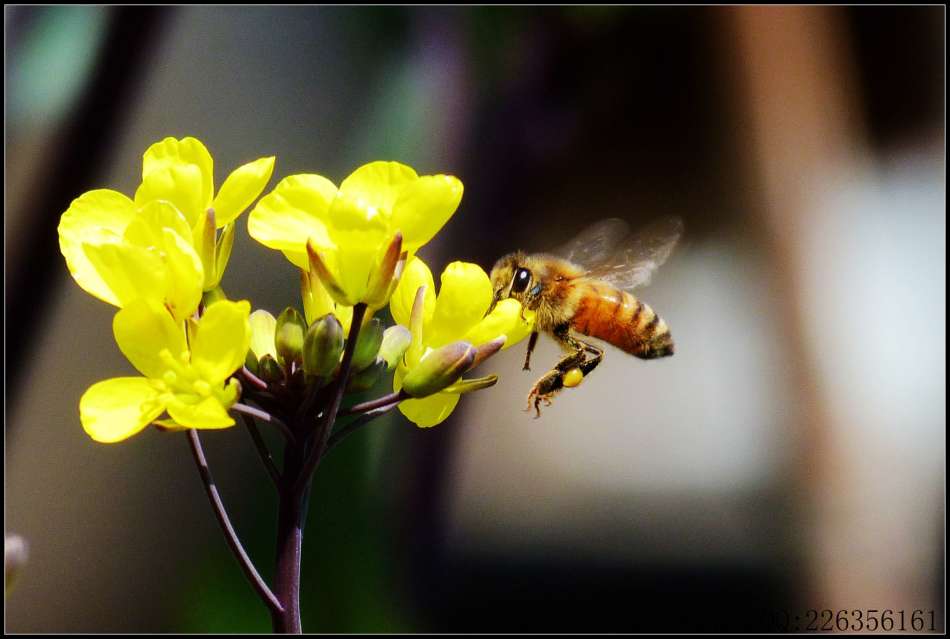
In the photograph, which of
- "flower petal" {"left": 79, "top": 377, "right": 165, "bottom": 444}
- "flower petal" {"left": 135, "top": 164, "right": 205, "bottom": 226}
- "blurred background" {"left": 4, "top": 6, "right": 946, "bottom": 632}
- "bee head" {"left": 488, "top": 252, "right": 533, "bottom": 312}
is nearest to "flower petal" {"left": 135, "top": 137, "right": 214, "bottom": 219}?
"flower petal" {"left": 135, "top": 164, "right": 205, "bottom": 226}

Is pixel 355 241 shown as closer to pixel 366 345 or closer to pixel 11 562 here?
pixel 366 345

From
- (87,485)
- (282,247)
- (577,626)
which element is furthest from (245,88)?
(282,247)

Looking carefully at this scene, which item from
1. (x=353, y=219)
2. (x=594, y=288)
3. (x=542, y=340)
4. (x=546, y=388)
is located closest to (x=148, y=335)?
(x=353, y=219)

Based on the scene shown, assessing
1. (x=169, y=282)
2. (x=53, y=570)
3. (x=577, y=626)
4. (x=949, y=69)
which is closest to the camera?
(x=169, y=282)

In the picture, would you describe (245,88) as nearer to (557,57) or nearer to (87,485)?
(557,57)

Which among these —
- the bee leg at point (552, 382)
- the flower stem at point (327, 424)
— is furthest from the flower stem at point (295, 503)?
the bee leg at point (552, 382)

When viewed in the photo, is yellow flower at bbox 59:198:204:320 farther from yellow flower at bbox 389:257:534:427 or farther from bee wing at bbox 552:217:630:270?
bee wing at bbox 552:217:630:270

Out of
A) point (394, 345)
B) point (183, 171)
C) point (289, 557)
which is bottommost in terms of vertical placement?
point (289, 557)
